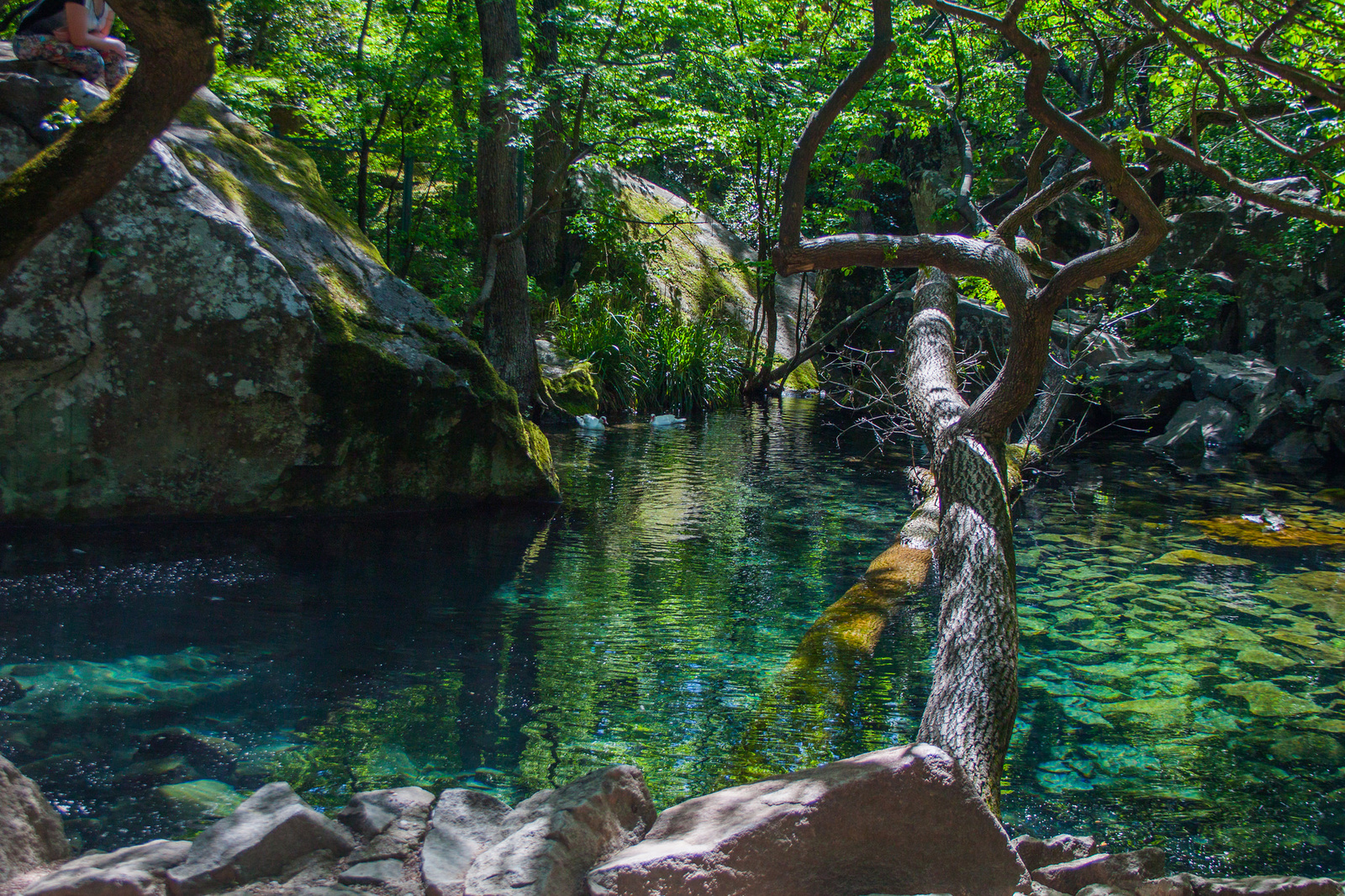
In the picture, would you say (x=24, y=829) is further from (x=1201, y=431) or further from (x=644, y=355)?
(x=1201, y=431)

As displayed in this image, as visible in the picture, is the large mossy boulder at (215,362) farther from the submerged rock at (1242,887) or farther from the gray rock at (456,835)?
the submerged rock at (1242,887)

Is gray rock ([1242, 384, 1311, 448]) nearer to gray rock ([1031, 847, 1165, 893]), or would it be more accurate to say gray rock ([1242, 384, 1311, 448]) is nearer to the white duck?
the white duck

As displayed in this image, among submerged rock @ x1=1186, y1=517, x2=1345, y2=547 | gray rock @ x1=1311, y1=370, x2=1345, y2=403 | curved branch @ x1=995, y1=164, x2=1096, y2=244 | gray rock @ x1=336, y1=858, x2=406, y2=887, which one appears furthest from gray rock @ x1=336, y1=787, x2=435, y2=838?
gray rock @ x1=1311, y1=370, x2=1345, y2=403

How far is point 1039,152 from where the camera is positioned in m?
6.94

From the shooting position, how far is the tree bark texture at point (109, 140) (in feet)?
8.47

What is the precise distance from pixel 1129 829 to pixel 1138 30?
6096 mm

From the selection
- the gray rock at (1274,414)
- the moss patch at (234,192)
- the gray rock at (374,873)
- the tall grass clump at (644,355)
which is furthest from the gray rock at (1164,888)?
the tall grass clump at (644,355)

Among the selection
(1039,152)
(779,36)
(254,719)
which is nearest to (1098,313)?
(1039,152)

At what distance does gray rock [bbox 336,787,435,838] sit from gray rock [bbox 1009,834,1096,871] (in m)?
1.64

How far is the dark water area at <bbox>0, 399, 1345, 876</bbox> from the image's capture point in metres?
3.19

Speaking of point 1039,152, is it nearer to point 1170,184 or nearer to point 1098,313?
point 1098,313

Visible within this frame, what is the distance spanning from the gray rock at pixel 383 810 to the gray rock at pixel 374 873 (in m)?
0.12

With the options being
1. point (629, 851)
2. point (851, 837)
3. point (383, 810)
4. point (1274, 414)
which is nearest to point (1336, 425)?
point (1274, 414)

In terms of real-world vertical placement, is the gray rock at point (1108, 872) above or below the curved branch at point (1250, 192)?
below
